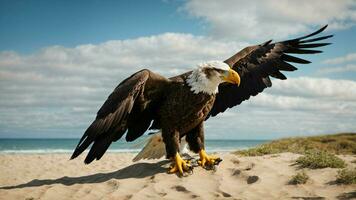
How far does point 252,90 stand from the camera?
7.00m

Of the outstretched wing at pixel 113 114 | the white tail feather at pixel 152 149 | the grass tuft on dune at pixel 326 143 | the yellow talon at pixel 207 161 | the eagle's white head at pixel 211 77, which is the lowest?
the grass tuft on dune at pixel 326 143

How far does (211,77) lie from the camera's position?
5652 millimetres

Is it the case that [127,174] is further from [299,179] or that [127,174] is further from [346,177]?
[346,177]

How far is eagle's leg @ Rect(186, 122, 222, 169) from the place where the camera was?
6.15 m

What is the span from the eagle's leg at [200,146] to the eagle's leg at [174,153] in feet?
1.12

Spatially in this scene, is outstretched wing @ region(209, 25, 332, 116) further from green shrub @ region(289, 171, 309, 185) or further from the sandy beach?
green shrub @ region(289, 171, 309, 185)

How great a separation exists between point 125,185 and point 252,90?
114 inches

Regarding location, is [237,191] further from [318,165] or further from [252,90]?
[252,90]

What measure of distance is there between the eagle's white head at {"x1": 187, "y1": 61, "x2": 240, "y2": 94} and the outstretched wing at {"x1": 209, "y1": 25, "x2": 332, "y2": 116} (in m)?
1.20

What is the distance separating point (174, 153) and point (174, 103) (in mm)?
777

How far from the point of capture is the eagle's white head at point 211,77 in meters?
5.54

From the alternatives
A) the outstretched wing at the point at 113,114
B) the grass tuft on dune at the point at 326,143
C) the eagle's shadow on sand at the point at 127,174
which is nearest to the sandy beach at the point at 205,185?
the eagle's shadow on sand at the point at 127,174

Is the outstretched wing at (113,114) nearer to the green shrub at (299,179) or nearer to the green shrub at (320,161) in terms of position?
the green shrub at (299,179)

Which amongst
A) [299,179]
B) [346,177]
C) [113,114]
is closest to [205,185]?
[299,179]
